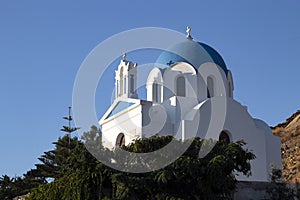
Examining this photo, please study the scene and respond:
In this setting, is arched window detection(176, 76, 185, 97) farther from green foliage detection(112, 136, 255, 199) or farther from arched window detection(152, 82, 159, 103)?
green foliage detection(112, 136, 255, 199)

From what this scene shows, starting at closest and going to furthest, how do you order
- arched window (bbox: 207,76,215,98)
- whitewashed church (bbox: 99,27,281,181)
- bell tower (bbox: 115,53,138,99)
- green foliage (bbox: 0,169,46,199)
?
1. whitewashed church (bbox: 99,27,281,181)
2. arched window (bbox: 207,76,215,98)
3. bell tower (bbox: 115,53,138,99)
4. green foliage (bbox: 0,169,46,199)

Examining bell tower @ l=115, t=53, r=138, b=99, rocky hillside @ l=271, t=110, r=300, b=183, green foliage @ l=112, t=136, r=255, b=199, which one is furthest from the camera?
rocky hillside @ l=271, t=110, r=300, b=183

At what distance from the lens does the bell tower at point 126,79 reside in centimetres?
2220

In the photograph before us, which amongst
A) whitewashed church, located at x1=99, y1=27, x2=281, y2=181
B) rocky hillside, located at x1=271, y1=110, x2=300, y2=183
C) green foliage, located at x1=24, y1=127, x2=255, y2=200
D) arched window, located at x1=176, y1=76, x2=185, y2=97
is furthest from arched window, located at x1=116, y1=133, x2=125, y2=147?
rocky hillside, located at x1=271, y1=110, x2=300, y2=183

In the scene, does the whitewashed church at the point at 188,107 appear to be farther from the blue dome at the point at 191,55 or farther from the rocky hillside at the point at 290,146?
the rocky hillside at the point at 290,146

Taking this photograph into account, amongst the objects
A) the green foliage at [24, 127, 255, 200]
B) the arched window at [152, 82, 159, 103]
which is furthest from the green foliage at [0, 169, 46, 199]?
the green foliage at [24, 127, 255, 200]

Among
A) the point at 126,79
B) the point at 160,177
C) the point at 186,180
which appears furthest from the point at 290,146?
the point at 160,177

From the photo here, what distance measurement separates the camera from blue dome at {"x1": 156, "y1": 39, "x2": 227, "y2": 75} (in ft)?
70.0

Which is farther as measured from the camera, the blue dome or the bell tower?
the bell tower

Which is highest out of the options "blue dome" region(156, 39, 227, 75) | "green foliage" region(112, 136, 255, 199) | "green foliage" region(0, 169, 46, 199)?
"blue dome" region(156, 39, 227, 75)

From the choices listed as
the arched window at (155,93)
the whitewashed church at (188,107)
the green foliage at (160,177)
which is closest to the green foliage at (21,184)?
the whitewashed church at (188,107)

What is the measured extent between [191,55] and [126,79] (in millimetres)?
2953

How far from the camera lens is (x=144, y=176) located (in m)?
15.1

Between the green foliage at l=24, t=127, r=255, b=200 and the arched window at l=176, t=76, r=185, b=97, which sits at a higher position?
the arched window at l=176, t=76, r=185, b=97
